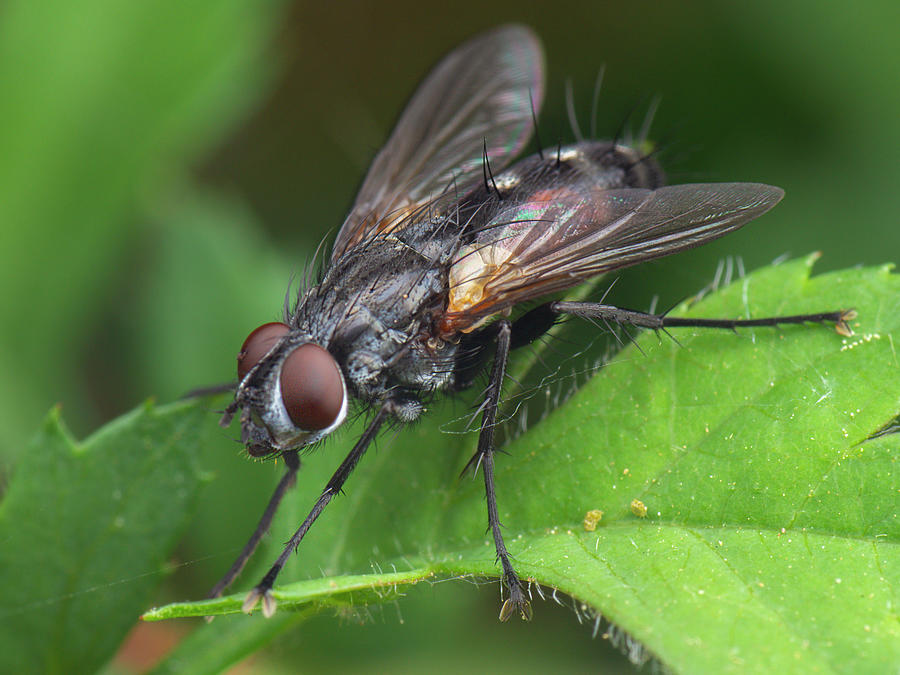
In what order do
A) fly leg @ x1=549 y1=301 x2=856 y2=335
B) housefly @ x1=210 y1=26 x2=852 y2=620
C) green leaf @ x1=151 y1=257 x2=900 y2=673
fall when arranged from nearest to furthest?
1. green leaf @ x1=151 y1=257 x2=900 y2=673
2. fly leg @ x1=549 y1=301 x2=856 y2=335
3. housefly @ x1=210 y1=26 x2=852 y2=620

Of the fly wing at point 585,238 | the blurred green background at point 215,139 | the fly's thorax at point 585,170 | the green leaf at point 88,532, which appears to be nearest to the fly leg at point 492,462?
the fly wing at point 585,238

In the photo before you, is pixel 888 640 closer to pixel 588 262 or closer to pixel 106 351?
pixel 588 262

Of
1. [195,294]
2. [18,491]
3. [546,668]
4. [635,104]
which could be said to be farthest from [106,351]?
[635,104]

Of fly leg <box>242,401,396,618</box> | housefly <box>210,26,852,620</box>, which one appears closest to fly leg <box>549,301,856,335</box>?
housefly <box>210,26,852,620</box>

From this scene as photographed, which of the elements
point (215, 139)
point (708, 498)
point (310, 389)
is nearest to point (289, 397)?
point (310, 389)

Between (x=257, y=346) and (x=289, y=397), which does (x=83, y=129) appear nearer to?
(x=257, y=346)

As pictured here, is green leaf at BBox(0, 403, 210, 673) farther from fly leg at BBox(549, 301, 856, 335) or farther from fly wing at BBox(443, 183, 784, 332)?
fly leg at BBox(549, 301, 856, 335)

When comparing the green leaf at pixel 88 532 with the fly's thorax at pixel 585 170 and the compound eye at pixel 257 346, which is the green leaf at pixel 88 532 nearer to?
the compound eye at pixel 257 346
